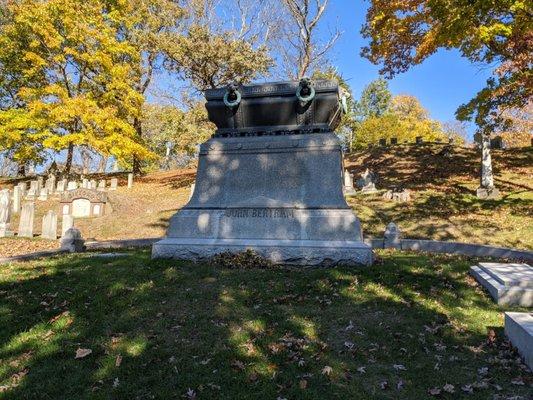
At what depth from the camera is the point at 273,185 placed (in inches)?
363

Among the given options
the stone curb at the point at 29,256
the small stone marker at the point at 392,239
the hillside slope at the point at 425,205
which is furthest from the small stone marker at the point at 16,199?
the small stone marker at the point at 392,239

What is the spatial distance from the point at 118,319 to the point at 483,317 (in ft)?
17.5

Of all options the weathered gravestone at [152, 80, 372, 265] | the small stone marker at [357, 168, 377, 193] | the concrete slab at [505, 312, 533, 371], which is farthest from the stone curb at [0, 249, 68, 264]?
the small stone marker at [357, 168, 377, 193]

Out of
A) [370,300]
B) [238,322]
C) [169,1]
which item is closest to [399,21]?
[370,300]

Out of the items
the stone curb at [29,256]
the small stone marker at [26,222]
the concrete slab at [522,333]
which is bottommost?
the concrete slab at [522,333]

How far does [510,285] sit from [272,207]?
4.73 metres

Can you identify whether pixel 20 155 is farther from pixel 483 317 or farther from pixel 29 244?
pixel 483 317

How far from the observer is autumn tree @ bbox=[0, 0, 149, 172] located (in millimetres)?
26000

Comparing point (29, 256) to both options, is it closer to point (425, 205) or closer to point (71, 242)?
point (71, 242)

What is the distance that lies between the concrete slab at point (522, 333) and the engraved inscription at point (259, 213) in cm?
464

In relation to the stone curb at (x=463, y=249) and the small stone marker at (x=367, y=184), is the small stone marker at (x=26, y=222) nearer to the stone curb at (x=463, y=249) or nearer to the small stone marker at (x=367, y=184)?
the stone curb at (x=463, y=249)

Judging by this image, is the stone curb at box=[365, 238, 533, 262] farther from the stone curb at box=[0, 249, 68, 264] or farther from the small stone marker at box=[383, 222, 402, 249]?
the stone curb at box=[0, 249, 68, 264]

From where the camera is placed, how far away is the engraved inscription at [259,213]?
29.0 feet

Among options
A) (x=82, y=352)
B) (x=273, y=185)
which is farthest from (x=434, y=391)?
(x=273, y=185)
